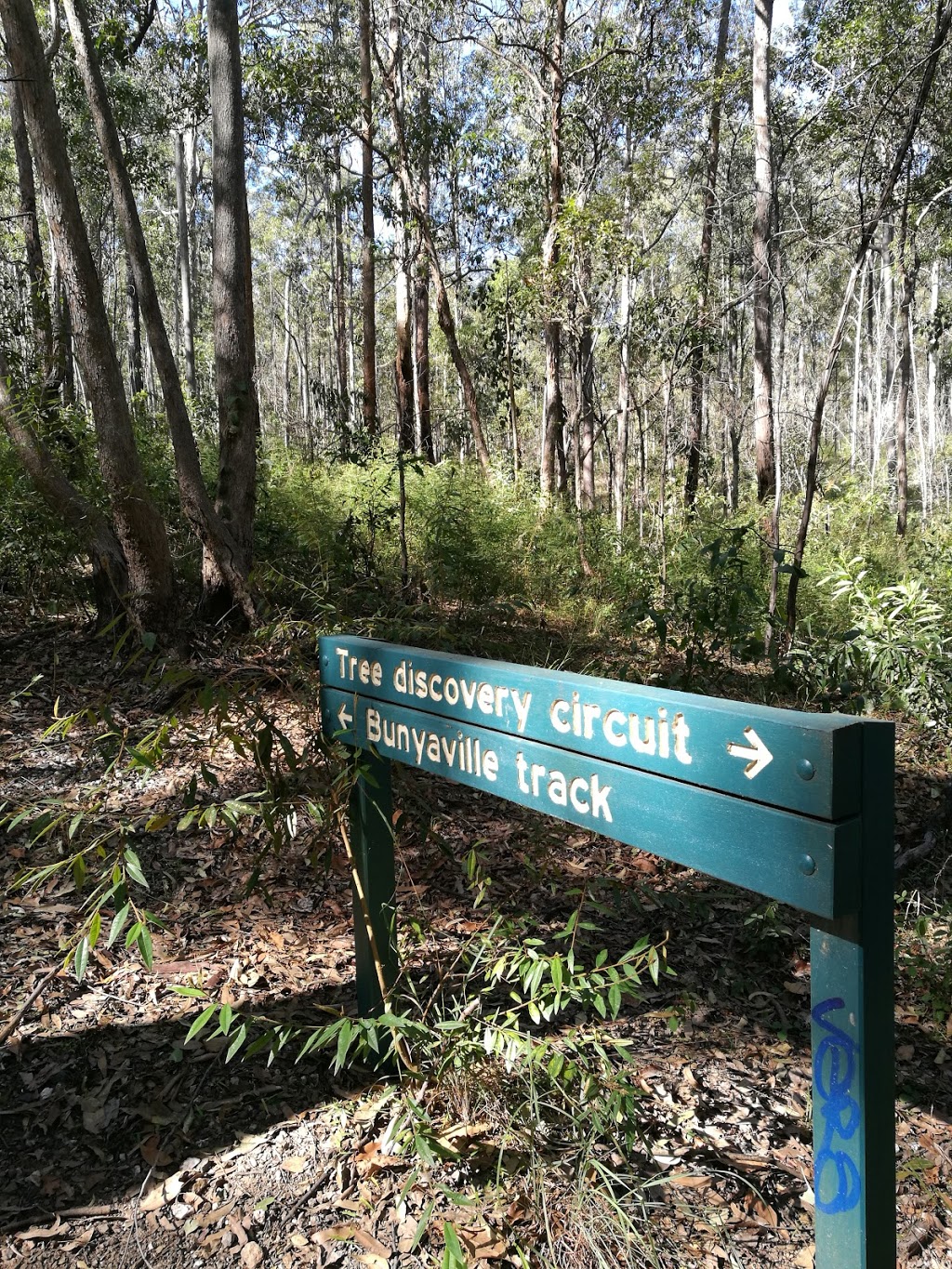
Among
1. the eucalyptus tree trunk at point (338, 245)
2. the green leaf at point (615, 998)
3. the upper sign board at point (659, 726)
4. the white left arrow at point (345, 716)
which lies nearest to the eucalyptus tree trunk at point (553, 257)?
the eucalyptus tree trunk at point (338, 245)

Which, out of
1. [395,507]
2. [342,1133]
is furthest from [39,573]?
[342,1133]

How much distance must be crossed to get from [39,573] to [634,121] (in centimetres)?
1180

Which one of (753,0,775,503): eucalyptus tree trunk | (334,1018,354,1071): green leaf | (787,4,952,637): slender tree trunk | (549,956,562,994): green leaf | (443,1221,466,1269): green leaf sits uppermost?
(753,0,775,503): eucalyptus tree trunk

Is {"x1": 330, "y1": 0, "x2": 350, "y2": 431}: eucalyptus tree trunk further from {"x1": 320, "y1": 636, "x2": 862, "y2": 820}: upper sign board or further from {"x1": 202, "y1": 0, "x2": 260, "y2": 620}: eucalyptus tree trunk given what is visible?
{"x1": 320, "y1": 636, "x2": 862, "y2": 820}: upper sign board

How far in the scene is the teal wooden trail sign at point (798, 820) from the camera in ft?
3.94

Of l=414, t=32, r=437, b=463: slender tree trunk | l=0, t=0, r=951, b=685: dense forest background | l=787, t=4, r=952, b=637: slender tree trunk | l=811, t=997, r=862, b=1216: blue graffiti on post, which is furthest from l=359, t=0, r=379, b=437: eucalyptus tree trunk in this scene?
l=811, t=997, r=862, b=1216: blue graffiti on post

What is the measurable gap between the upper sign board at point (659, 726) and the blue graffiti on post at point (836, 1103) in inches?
12.6

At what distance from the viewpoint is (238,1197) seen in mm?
2252

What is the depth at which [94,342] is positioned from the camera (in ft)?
17.5

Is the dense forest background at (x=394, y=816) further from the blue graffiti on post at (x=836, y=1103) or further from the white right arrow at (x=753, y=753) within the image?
the white right arrow at (x=753, y=753)

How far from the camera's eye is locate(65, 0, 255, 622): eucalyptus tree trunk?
5.57 meters

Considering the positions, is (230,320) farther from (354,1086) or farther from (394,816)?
(354,1086)

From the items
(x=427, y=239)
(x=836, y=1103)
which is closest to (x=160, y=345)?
(x=427, y=239)

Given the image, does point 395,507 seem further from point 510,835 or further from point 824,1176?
point 824,1176
